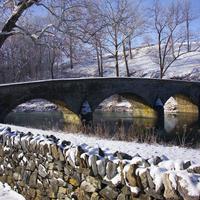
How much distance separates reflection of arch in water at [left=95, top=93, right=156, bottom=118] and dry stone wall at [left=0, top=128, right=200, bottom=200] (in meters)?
22.0

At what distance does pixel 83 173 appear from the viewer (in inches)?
232

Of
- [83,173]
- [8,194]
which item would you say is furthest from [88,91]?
[83,173]

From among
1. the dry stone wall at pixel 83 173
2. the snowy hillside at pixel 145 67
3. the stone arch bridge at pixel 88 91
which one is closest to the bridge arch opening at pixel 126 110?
the stone arch bridge at pixel 88 91

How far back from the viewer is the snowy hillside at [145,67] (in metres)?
48.1

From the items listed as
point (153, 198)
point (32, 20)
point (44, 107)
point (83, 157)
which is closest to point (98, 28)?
point (32, 20)

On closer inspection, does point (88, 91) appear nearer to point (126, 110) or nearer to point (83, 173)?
point (126, 110)

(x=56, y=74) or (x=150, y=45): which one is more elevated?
(x=150, y=45)

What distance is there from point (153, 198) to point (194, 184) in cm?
73

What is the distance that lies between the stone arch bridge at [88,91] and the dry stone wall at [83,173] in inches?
587

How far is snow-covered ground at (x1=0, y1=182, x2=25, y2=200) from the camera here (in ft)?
26.1

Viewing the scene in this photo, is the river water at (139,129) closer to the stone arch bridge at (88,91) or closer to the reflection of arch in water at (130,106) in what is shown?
the stone arch bridge at (88,91)

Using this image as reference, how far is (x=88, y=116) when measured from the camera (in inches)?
1124

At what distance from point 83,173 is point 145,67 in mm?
47917

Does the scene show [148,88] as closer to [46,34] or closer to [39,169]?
[46,34]
